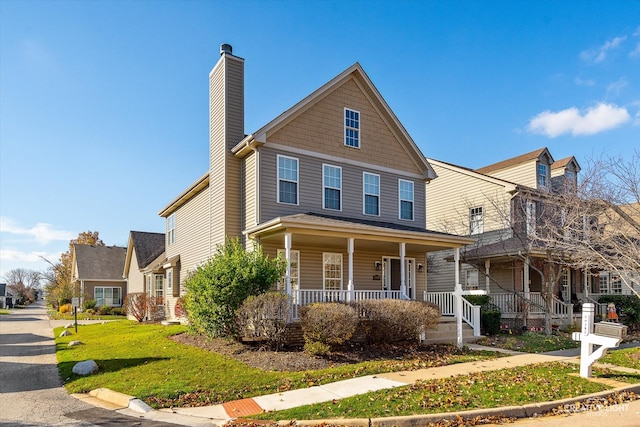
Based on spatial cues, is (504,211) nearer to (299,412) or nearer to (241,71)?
(241,71)

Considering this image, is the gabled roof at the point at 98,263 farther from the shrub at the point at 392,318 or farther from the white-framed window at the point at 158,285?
the shrub at the point at 392,318

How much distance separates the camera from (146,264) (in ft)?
100

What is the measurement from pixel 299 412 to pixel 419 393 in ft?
7.65

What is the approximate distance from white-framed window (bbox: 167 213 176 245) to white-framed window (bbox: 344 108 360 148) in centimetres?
1086

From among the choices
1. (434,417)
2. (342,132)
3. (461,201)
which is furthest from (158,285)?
(434,417)

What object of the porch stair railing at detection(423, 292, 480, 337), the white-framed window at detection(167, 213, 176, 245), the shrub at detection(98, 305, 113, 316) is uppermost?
the white-framed window at detection(167, 213, 176, 245)

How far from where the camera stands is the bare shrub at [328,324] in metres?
11.6

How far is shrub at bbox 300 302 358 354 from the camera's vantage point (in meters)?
11.6

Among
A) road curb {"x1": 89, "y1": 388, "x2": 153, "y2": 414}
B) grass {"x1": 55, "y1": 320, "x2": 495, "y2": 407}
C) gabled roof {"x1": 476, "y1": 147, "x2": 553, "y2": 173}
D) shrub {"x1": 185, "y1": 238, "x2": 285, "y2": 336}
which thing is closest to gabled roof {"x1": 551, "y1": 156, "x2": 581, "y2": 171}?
gabled roof {"x1": 476, "y1": 147, "x2": 553, "y2": 173}

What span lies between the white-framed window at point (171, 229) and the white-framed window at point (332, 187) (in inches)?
403

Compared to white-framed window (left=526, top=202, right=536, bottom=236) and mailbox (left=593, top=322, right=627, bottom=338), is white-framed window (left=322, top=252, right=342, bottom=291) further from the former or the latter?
mailbox (left=593, top=322, right=627, bottom=338)

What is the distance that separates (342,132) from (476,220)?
10076mm

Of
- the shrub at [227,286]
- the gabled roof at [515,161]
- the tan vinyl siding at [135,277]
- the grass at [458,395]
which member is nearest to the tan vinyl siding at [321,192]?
the shrub at [227,286]

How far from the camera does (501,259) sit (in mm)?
21453
